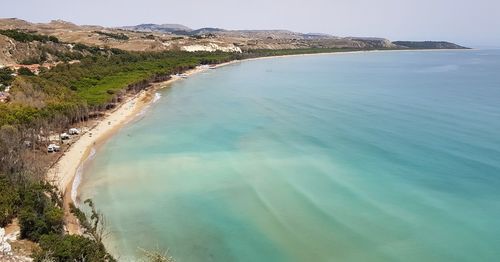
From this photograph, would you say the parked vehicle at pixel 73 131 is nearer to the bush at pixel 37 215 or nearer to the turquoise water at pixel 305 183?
the turquoise water at pixel 305 183

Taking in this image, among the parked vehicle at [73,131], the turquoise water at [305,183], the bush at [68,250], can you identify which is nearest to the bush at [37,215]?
the bush at [68,250]

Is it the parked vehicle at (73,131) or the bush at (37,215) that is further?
→ the parked vehicle at (73,131)

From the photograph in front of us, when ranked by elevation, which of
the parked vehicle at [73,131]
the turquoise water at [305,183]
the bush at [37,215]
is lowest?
the turquoise water at [305,183]

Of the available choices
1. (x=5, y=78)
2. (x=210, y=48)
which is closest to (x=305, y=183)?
(x=5, y=78)

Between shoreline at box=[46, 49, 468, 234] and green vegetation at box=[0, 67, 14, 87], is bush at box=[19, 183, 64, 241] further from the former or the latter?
green vegetation at box=[0, 67, 14, 87]

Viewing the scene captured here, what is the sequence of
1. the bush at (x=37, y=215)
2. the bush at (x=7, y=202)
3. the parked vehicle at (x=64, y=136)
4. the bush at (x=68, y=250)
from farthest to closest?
the parked vehicle at (x=64, y=136) → the bush at (x=7, y=202) → the bush at (x=37, y=215) → the bush at (x=68, y=250)

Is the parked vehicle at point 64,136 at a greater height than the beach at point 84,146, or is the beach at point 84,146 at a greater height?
the parked vehicle at point 64,136

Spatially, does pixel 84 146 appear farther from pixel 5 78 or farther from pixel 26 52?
pixel 26 52

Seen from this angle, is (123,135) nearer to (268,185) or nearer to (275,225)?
(268,185)
